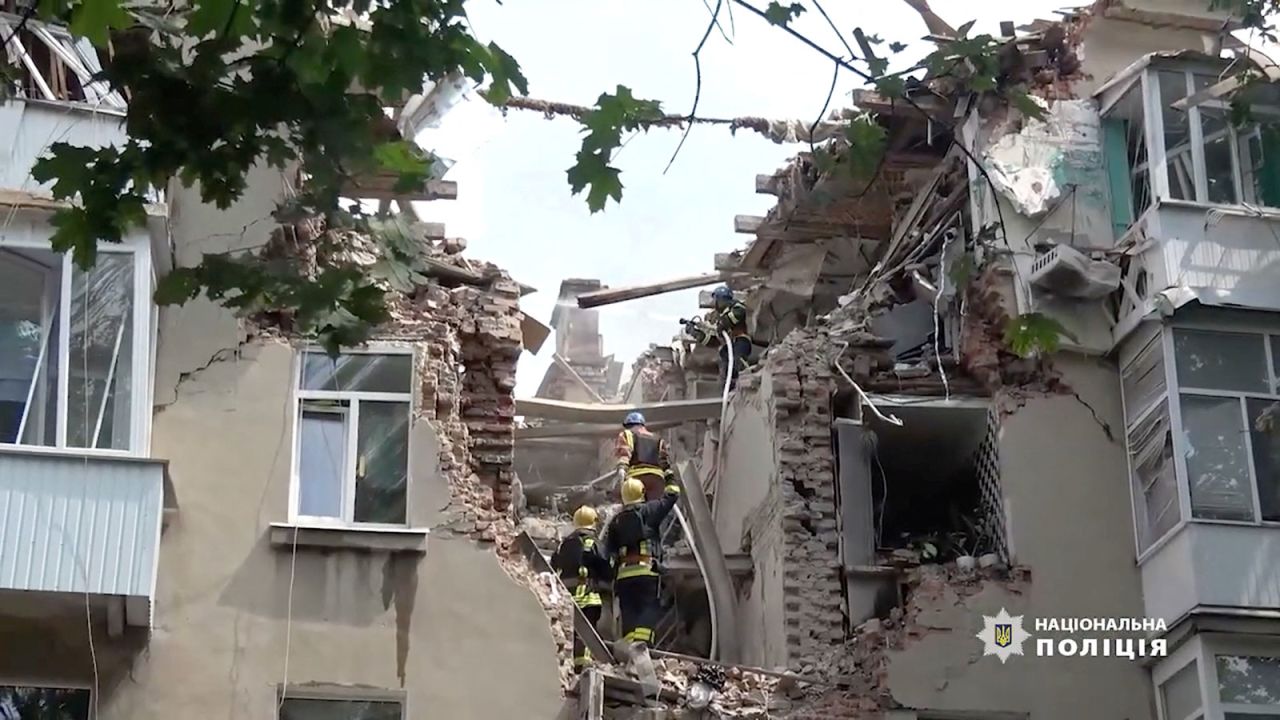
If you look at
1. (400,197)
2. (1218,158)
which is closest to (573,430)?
(1218,158)

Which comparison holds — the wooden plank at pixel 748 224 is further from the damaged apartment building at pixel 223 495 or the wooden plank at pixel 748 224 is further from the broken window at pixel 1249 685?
the broken window at pixel 1249 685

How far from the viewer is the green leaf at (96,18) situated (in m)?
6.89

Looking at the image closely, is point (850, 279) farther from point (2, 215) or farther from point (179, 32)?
point (179, 32)

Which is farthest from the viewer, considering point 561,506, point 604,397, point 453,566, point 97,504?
point 604,397

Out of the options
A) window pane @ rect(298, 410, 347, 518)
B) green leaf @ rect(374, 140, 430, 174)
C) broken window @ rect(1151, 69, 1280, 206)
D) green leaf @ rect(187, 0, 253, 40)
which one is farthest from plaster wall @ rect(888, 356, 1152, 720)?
green leaf @ rect(187, 0, 253, 40)

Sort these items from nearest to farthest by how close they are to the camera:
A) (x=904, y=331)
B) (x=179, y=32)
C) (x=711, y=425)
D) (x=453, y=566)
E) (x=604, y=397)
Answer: (x=179, y=32), (x=453, y=566), (x=904, y=331), (x=711, y=425), (x=604, y=397)

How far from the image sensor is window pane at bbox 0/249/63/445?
48.9 ft

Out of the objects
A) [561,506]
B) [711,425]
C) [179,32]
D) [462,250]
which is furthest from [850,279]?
[179,32]

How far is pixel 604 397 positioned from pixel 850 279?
337 inches

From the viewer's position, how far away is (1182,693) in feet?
54.0

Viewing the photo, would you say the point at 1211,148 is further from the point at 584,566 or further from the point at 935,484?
Answer: the point at 584,566

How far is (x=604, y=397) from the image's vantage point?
29953 mm

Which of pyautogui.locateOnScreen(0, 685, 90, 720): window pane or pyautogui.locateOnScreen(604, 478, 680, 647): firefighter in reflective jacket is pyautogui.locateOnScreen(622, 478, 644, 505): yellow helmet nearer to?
pyautogui.locateOnScreen(604, 478, 680, 647): firefighter in reflective jacket

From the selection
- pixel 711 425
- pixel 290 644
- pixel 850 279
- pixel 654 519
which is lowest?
pixel 290 644
